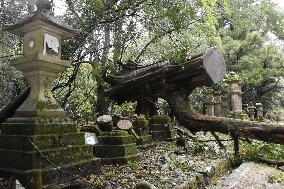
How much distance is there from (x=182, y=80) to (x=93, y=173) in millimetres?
5040

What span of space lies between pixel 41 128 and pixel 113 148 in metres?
2.04

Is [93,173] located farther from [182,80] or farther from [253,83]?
[253,83]

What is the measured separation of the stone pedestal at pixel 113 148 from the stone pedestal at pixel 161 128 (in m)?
3.42

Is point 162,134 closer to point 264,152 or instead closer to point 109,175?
point 264,152

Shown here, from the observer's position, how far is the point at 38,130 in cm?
450

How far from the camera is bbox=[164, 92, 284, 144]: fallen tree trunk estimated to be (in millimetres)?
6965

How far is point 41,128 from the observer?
4.55 metres

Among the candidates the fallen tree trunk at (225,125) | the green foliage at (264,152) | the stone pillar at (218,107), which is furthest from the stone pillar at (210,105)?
the fallen tree trunk at (225,125)

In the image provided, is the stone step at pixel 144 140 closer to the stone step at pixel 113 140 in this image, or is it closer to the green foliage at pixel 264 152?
the stone step at pixel 113 140

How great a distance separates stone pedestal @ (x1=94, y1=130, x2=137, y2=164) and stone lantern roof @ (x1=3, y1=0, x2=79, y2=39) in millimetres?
2337

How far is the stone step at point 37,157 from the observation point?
427cm

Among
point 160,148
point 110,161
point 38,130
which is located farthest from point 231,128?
point 38,130

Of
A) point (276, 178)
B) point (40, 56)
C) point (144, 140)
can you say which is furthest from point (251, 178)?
point (40, 56)

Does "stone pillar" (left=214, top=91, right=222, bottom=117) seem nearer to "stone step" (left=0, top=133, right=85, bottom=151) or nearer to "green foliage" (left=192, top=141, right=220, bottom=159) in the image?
"green foliage" (left=192, top=141, right=220, bottom=159)
